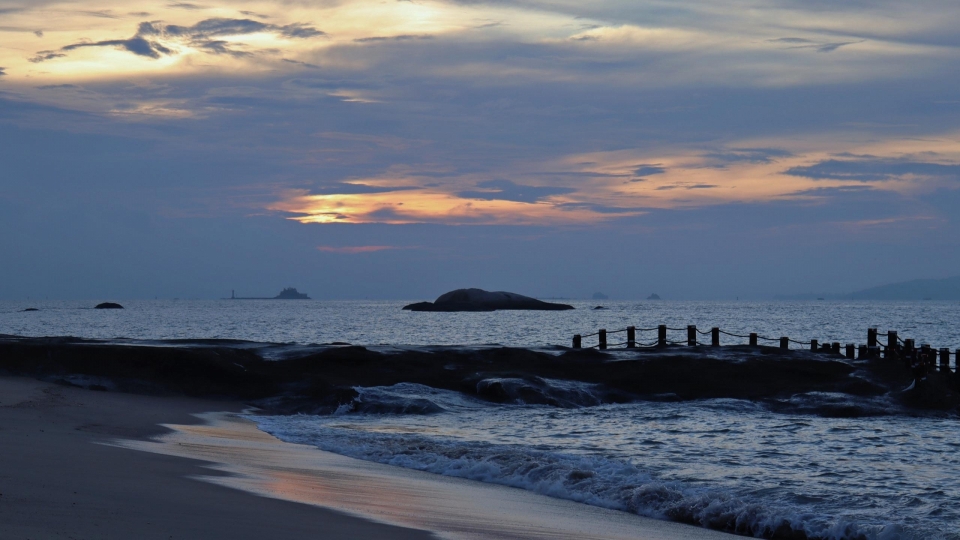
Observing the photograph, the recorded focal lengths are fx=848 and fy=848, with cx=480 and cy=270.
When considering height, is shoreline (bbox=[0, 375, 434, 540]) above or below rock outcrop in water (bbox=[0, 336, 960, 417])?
above

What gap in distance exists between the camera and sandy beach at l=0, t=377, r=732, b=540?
→ 736 cm

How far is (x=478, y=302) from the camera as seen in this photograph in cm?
16838

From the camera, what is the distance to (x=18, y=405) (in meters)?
17.1

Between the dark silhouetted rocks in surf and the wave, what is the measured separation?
487ft

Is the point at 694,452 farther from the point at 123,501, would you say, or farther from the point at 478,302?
the point at 478,302

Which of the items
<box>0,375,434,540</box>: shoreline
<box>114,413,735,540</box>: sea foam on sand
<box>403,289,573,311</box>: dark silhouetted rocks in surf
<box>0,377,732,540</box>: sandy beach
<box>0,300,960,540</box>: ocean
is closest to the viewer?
<box>0,375,434,540</box>: shoreline

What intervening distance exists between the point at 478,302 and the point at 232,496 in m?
159

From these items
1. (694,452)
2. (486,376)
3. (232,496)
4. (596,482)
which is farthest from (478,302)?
(232,496)

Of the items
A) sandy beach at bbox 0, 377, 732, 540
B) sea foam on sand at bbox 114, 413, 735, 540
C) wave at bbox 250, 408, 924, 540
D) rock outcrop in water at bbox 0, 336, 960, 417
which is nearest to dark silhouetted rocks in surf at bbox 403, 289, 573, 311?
rock outcrop in water at bbox 0, 336, 960, 417

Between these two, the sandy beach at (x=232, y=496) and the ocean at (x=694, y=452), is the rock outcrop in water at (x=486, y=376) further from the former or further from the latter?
the sandy beach at (x=232, y=496)

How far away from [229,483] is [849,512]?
7815 millimetres

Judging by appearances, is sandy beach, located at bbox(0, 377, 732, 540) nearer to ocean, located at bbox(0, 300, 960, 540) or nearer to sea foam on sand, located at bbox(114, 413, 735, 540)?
sea foam on sand, located at bbox(114, 413, 735, 540)

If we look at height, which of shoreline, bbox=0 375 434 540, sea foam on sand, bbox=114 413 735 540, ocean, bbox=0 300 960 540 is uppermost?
shoreline, bbox=0 375 434 540

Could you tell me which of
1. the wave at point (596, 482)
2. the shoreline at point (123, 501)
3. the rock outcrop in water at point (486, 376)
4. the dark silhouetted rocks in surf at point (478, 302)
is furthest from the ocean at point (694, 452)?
the dark silhouetted rocks in surf at point (478, 302)
